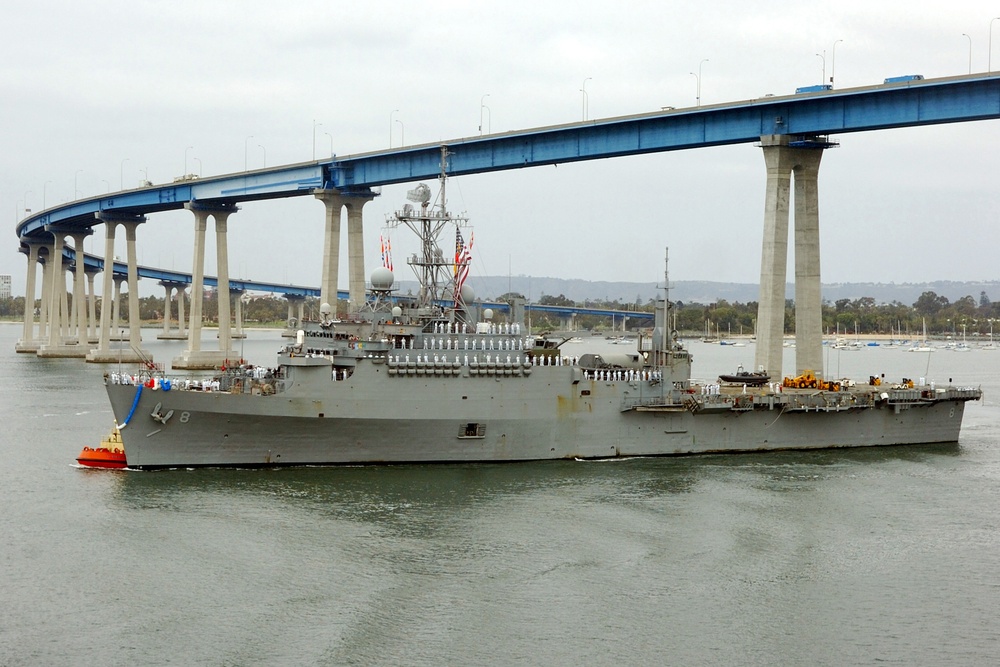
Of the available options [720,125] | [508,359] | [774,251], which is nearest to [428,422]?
[508,359]

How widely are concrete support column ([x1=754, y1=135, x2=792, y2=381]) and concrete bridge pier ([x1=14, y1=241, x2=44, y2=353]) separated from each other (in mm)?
80332

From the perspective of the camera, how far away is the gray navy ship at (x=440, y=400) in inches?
1150

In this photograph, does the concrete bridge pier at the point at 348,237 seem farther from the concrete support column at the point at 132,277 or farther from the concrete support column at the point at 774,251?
the concrete support column at the point at 774,251

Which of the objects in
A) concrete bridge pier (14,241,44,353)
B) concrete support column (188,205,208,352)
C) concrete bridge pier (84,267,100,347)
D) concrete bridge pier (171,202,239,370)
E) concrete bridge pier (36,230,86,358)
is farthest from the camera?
concrete bridge pier (84,267,100,347)

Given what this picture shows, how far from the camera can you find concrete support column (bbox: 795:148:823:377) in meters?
42.5

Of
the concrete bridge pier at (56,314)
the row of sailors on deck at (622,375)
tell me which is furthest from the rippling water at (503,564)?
the concrete bridge pier at (56,314)

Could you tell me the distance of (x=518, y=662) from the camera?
672 inches

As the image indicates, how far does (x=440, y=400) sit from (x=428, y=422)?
751 millimetres

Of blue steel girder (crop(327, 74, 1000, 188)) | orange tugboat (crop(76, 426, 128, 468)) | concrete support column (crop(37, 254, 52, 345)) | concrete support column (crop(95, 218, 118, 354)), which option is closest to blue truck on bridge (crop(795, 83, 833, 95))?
blue steel girder (crop(327, 74, 1000, 188))

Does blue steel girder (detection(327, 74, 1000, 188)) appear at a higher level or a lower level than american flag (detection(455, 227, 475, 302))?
higher

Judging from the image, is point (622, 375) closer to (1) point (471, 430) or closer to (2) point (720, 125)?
(1) point (471, 430)

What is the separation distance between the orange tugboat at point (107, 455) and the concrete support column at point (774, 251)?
24555 mm

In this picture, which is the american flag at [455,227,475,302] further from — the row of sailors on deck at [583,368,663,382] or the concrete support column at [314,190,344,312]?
the concrete support column at [314,190,344,312]

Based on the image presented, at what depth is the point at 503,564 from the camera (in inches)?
859
